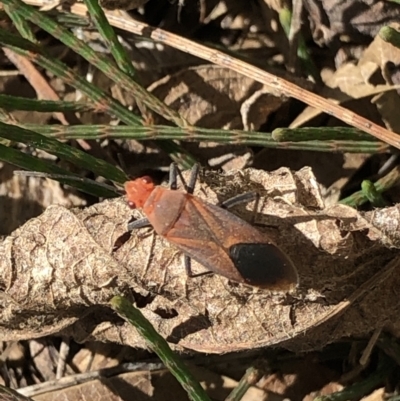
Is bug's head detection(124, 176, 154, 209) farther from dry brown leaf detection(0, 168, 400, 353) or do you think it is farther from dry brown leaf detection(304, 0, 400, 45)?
dry brown leaf detection(304, 0, 400, 45)

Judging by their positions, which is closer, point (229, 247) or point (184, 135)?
point (229, 247)

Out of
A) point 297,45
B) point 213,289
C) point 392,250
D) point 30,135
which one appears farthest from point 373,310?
point 30,135

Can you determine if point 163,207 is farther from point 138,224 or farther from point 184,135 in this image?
point 184,135

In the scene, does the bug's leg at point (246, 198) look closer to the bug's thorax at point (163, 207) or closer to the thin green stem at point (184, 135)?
the bug's thorax at point (163, 207)

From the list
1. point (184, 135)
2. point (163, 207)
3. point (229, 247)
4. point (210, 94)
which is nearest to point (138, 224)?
point (163, 207)

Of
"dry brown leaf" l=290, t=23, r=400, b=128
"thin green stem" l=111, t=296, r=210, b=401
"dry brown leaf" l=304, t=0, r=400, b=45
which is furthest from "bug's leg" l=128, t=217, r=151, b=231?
"dry brown leaf" l=304, t=0, r=400, b=45

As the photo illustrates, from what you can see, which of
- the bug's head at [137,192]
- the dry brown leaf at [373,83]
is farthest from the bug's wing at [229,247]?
the dry brown leaf at [373,83]

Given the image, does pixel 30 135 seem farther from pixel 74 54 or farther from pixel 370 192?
pixel 370 192

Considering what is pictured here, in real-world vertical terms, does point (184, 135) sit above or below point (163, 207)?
above
